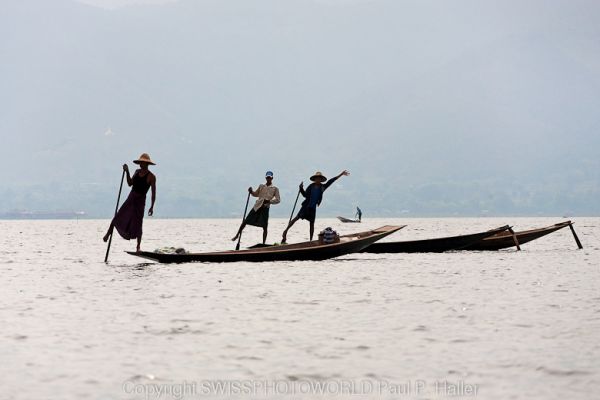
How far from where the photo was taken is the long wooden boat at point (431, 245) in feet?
81.9

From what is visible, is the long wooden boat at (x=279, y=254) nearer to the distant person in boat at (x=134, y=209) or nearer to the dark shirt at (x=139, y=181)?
the distant person in boat at (x=134, y=209)

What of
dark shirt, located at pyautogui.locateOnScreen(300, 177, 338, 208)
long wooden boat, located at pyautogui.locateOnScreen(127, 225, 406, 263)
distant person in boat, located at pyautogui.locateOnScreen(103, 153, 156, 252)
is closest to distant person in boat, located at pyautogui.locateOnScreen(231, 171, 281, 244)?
dark shirt, located at pyautogui.locateOnScreen(300, 177, 338, 208)

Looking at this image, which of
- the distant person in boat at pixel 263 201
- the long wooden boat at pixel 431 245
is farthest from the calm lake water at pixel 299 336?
the long wooden boat at pixel 431 245

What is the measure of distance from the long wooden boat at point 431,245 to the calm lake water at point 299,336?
760 cm

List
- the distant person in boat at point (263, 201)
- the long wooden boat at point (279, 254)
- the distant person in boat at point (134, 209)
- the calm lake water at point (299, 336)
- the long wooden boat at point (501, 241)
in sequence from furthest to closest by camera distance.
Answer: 1. the long wooden boat at point (501, 241)
2. the distant person in boat at point (263, 201)
3. the long wooden boat at point (279, 254)
4. the distant person in boat at point (134, 209)
5. the calm lake water at point (299, 336)

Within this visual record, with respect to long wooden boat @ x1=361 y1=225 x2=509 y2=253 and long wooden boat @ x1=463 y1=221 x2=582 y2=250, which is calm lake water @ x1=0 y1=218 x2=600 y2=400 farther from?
long wooden boat @ x1=463 y1=221 x2=582 y2=250

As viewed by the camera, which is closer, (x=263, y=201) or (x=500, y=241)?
(x=263, y=201)

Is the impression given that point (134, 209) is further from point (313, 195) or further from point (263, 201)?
point (313, 195)

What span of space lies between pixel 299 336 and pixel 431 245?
649 inches

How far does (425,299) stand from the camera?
513 inches

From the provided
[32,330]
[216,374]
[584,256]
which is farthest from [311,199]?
[216,374]

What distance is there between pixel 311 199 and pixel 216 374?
15.9 meters

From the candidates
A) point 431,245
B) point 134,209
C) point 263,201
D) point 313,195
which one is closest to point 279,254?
point 263,201

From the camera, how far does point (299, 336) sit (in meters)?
9.38
